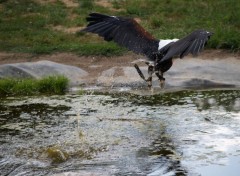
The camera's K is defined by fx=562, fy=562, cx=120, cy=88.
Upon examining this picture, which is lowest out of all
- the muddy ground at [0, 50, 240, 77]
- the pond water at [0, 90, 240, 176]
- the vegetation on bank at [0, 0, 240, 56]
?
the pond water at [0, 90, 240, 176]

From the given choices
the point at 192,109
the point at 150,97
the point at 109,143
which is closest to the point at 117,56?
the point at 150,97

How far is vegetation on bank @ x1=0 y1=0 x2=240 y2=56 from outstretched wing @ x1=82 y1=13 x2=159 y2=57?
5150mm

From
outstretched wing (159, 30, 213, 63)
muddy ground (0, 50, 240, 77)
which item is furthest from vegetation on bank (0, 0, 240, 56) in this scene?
outstretched wing (159, 30, 213, 63)

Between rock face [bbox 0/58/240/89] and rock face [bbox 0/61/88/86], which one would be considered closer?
rock face [bbox 0/58/240/89]

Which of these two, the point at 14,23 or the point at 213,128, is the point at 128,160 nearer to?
the point at 213,128

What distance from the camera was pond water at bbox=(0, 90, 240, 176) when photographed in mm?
5145

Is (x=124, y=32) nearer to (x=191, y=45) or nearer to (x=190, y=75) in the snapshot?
(x=191, y=45)

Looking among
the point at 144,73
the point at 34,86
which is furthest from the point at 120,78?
the point at 34,86

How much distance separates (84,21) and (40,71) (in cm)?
423

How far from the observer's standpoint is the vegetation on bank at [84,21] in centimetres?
1226

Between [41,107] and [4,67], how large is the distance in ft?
9.32

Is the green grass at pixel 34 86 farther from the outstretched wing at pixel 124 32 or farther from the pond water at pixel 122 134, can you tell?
the outstretched wing at pixel 124 32

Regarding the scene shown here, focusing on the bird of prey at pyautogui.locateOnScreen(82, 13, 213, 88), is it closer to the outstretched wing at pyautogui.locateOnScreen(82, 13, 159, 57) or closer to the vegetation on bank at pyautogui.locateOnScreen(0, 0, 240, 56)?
the outstretched wing at pyautogui.locateOnScreen(82, 13, 159, 57)

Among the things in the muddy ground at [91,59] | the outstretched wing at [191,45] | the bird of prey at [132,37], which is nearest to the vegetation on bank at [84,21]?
the muddy ground at [91,59]
